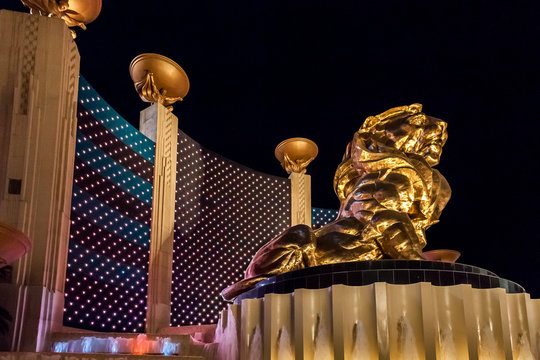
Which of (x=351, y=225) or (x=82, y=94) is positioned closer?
(x=351, y=225)

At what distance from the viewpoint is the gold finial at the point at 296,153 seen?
862 inches

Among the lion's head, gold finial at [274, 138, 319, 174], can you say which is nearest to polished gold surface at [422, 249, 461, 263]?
the lion's head

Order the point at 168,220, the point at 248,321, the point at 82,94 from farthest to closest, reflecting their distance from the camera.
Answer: the point at 168,220, the point at 82,94, the point at 248,321

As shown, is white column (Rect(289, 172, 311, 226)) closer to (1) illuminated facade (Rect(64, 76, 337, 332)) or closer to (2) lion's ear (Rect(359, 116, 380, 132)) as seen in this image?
(1) illuminated facade (Rect(64, 76, 337, 332))

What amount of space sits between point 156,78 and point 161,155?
7.60 ft

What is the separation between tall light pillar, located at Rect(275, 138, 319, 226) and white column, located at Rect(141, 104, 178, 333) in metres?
5.62

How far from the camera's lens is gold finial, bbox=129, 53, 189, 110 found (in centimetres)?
1686

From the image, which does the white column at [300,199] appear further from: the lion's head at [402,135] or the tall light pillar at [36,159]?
the tall light pillar at [36,159]

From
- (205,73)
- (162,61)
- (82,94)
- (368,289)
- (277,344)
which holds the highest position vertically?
(205,73)

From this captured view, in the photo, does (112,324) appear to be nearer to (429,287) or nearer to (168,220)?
(168,220)

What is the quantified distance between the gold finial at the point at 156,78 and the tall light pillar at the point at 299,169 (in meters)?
5.93

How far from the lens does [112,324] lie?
14.4 meters

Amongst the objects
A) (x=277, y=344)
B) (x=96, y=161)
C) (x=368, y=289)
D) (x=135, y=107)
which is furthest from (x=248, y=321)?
(x=135, y=107)

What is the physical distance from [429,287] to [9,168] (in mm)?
8673
